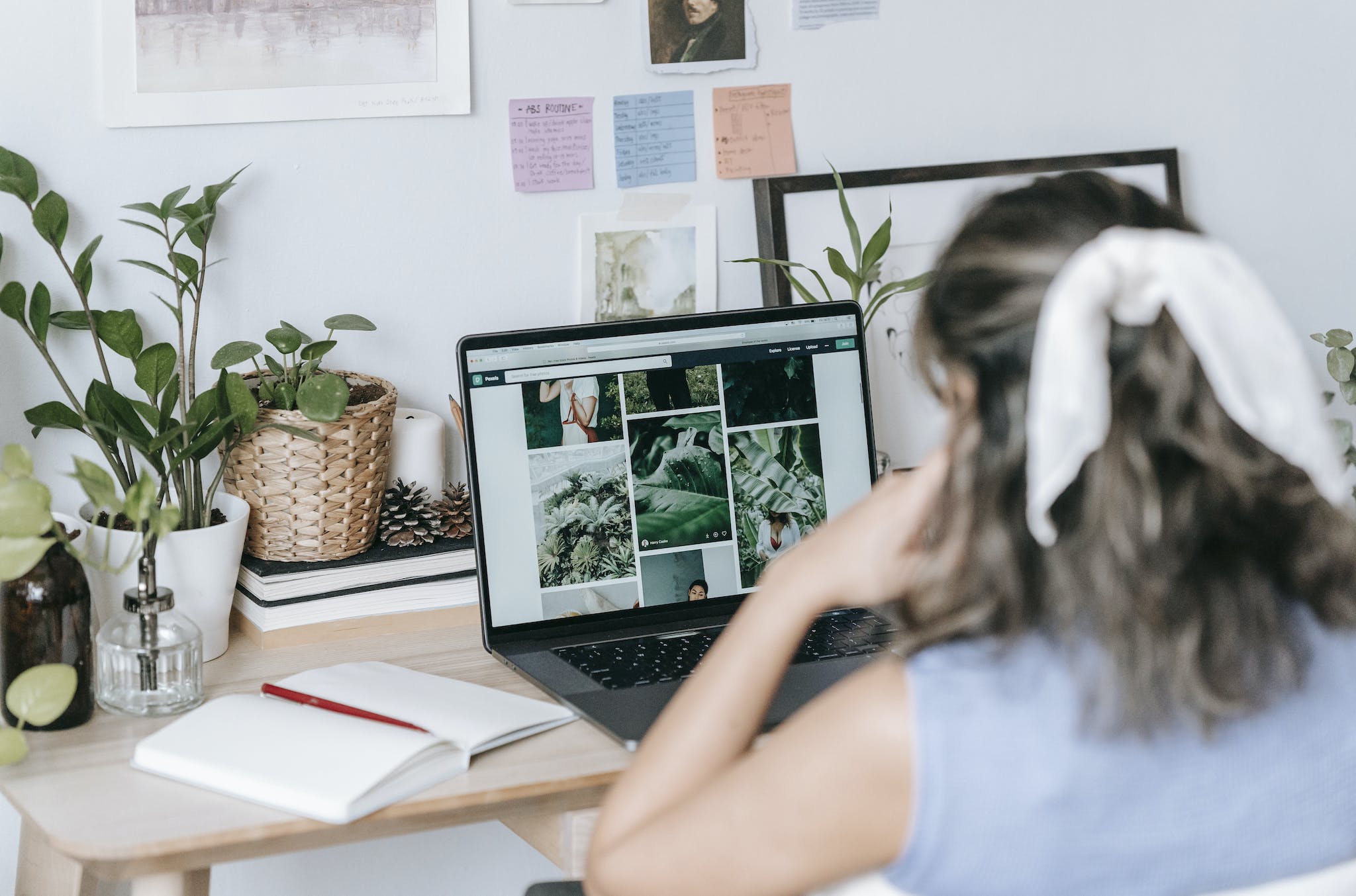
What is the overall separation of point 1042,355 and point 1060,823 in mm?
218

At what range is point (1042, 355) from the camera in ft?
1.81

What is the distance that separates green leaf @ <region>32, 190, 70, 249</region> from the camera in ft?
3.61

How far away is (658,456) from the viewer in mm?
1182

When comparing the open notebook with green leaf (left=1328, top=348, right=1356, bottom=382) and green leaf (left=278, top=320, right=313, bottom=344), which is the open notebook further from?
green leaf (left=1328, top=348, right=1356, bottom=382)

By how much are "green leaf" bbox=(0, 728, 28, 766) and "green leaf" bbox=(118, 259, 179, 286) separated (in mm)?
407

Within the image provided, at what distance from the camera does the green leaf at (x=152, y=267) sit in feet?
3.66

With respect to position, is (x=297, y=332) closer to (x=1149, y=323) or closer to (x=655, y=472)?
(x=655, y=472)

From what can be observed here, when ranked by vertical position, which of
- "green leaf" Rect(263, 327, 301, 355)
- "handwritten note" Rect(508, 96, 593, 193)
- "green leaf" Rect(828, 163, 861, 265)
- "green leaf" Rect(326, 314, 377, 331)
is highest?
"handwritten note" Rect(508, 96, 593, 193)

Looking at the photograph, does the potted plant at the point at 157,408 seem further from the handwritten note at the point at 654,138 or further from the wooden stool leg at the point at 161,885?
the handwritten note at the point at 654,138

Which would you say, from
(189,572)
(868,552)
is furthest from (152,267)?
(868,552)

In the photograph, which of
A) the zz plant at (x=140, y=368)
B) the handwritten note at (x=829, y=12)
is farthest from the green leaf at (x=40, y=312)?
the handwritten note at (x=829, y=12)

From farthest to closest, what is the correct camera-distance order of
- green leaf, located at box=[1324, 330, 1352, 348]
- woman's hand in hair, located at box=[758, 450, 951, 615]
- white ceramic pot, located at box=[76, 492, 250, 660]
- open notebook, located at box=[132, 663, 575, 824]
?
green leaf, located at box=[1324, 330, 1352, 348] → white ceramic pot, located at box=[76, 492, 250, 660] → open notebook, located at box=[132, 663, 575, 824] → woman's hand in hair, located at box=[758, 450, 951, 615]

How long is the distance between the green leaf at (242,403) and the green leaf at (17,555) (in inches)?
8.9

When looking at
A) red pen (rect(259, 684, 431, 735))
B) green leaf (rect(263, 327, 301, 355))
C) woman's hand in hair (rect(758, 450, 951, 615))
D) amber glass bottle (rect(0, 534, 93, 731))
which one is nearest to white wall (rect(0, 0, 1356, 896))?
green leaf (rect(263, 327, 301, 355))
